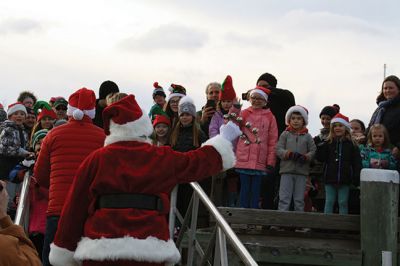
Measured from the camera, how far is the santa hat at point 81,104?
253 inches

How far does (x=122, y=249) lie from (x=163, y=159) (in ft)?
2.01

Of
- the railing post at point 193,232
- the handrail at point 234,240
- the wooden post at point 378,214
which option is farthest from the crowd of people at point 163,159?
the wooden post at point 378,214

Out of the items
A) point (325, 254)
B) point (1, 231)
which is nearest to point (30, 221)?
point (325, 254)

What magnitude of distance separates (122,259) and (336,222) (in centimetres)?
362

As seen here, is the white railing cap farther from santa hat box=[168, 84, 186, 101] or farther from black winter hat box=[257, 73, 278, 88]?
santa hat box=[168, 84, 186, 101]

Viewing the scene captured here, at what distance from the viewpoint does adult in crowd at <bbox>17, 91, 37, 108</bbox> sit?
11.7m

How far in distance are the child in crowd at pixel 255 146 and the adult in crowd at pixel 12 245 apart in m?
5.05

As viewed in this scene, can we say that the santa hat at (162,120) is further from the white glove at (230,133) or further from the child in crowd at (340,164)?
the white glove at (230,133)

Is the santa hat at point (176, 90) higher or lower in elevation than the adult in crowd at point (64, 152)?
higher

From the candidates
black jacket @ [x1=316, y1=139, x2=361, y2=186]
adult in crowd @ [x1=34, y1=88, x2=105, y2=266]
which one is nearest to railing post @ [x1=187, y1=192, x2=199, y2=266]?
adult in crowd @ [x1=34, y1=88, x2=105, y2=266]

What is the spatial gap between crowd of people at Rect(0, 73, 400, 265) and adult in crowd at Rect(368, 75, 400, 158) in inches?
0.5

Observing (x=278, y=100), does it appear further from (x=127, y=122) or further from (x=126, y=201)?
(x=126, y=201)

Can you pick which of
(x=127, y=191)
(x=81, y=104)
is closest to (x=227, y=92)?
(x=81, y=104)

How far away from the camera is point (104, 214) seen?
4836 mm
